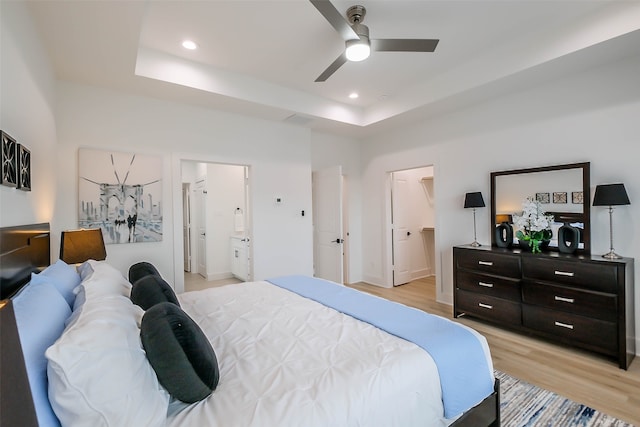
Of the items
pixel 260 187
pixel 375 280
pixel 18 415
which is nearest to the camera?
pixel 18 415

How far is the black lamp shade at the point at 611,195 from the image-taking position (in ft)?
8.71

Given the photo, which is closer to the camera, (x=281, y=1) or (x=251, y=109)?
(x=281, y=1)

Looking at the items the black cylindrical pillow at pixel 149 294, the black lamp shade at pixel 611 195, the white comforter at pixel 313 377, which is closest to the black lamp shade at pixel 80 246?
the black cylindrical pillow at pixel 149 294

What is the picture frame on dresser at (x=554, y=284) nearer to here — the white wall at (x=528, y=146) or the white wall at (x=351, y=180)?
the white wall at (x=528, y=146)

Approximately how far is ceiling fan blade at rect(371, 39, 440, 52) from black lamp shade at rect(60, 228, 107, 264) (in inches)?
113

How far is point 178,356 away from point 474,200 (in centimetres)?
369

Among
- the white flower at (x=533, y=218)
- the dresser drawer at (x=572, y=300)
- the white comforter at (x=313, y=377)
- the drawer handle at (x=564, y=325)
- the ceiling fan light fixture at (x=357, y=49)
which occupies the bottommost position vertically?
the drawer handle at (x=564, y=325)

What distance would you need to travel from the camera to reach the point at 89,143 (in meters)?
3.17

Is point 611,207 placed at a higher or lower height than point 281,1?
lower

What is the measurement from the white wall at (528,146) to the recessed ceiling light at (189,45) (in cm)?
322

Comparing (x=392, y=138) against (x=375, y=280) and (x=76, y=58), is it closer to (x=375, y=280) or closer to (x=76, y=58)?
(x=375, y=280)

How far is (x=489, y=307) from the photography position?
3395mm

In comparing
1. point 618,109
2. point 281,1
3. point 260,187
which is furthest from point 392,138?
point 281,1

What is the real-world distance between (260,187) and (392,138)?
2.36 meters
